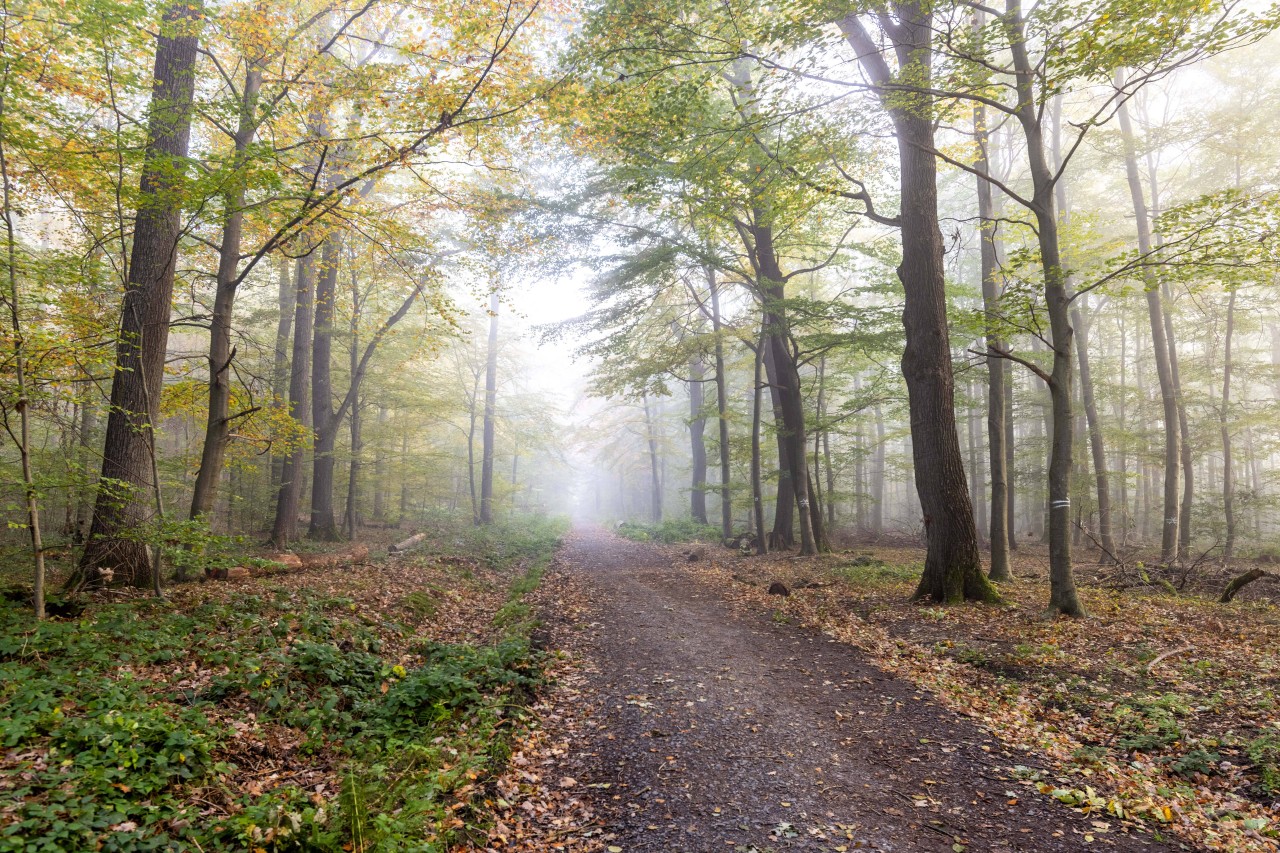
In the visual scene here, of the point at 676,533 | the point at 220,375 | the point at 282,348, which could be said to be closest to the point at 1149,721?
the point at 220,375

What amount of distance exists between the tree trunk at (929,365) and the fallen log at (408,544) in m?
12.0

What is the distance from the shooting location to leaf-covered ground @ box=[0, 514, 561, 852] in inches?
117

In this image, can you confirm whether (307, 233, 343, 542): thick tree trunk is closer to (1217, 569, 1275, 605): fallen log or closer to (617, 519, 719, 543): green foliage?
(617, 519, 719, 543): green foliage

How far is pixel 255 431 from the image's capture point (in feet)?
34.4

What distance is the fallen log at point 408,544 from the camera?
14.4m

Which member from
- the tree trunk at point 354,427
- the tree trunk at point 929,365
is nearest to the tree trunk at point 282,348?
the tree trunk at point 354,427

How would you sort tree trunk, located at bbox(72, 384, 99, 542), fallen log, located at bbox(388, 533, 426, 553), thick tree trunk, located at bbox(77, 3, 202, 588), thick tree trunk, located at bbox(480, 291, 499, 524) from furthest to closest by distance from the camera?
thick tree trunk, located at bbox(480, 291, 499, 524), fallen log, located at bbox(388, 533, 426, 553), tree trunk, located at bbox(72, 384, 99, 542), thick tree trunk, located at bbox(77, 3, 202, 588)

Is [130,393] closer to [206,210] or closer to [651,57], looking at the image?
[206,210]

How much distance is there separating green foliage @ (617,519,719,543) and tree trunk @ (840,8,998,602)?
13.1 m

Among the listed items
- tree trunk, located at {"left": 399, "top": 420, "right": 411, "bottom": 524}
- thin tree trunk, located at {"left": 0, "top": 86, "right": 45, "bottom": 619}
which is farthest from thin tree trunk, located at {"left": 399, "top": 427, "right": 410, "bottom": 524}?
thin tree trunk, located at {"left": 0, "top": 86, "right": 45, "bottom": 619}

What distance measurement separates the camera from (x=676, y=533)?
2352 cm

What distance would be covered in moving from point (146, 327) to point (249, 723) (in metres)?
5.73

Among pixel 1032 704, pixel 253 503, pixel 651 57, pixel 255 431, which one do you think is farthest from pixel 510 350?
pixel 1032 704

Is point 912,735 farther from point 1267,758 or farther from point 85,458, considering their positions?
point 85,458
